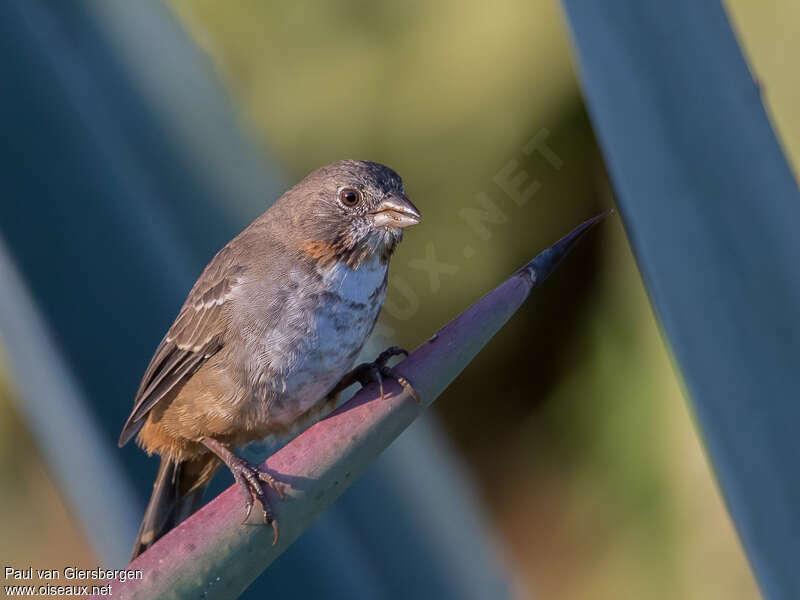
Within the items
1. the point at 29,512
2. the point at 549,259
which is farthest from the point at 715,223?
the point at 29,512

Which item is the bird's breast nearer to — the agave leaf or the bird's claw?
the bird's claw

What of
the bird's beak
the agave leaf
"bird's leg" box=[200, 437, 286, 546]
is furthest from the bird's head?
the agave leaf

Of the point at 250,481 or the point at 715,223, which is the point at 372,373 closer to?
the point at 250,481

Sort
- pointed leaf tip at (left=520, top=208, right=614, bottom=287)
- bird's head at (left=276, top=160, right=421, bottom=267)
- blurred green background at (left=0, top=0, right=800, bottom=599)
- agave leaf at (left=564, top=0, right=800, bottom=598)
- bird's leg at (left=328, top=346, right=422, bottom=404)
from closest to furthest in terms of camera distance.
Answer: agave leaf at (left=564, top=0, right=800, bottom=598) → pointed leaf tip at (left=520, top=208, right=614, bottom=287) → bird's leg at (left=328, top=346, right=422, bottom=404) → blurred green background at (left=0, top=0, right=800, bottom=599) → bird's head at (left=276, top=160, right=421, bottom=267)

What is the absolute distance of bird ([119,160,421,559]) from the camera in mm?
1763

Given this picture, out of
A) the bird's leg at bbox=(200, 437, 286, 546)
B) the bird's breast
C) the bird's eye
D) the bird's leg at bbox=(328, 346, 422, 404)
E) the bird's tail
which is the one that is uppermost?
the bird's eye

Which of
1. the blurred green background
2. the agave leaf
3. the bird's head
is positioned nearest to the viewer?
the agave leaf

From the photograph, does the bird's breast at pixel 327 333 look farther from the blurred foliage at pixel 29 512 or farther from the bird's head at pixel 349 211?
the blurred foliage at pixel 29 512

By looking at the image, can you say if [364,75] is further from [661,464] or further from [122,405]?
[661,464]

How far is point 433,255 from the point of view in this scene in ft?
6.35

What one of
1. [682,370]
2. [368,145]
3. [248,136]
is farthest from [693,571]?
[248,136]

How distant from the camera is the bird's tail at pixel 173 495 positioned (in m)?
1.81

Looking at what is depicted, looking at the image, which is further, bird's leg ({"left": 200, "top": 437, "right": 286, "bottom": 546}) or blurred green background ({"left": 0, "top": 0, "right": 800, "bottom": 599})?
blurred green background ({"left": 0, "top": 0, "right": 800, "bottom": 599})

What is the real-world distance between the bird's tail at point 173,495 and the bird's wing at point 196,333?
20 cm
